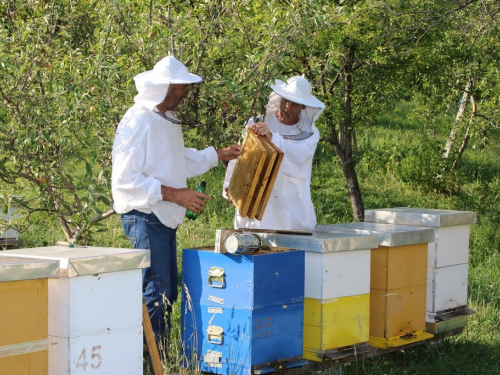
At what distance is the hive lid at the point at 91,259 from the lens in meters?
2.85

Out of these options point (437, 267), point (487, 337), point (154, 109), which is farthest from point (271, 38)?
point (487, 337)

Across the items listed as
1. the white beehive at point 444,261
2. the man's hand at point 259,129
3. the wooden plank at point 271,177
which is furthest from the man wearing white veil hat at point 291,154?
the white beehive at point 444,261

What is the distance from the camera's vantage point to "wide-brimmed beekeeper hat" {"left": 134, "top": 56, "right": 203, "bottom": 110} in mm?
3871

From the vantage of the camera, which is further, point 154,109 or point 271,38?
point 271,38

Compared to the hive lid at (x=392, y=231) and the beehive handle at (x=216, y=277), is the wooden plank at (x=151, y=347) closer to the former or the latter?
the beehive handle at (x=216, y=277)

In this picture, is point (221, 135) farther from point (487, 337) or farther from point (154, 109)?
point (487, 337)

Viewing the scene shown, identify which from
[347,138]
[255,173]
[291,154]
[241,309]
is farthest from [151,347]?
[347,138]

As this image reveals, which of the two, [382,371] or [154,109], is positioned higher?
[154,109]

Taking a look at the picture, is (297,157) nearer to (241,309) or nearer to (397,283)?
(397,283)

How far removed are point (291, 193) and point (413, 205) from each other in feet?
19.8

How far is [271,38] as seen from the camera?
449cm

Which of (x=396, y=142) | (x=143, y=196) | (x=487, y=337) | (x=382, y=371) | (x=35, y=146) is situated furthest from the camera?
(x=396, y=142)

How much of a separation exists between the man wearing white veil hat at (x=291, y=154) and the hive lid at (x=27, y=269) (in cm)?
200

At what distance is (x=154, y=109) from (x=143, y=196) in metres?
0.48
